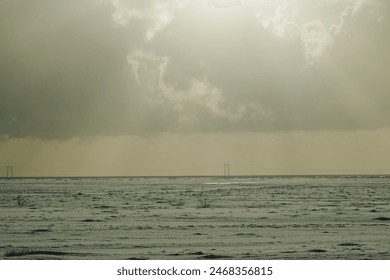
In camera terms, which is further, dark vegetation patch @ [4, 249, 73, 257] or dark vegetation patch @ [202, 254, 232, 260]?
dark vegetation patch @ [4, 249, 73, 257]

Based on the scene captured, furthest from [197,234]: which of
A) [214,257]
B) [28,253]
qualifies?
[28,253]

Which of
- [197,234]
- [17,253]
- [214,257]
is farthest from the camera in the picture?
[197,234]

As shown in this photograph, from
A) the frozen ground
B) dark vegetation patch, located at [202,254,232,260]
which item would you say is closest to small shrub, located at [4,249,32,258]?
the frozen ground

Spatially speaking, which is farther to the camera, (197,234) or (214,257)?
(197,234)

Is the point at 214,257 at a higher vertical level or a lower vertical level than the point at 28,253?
lower

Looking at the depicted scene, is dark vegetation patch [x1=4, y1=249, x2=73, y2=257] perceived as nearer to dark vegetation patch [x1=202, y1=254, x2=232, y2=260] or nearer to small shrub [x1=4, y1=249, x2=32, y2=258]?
small shrub [x1=4, y1=249, x2=32, y2=258]

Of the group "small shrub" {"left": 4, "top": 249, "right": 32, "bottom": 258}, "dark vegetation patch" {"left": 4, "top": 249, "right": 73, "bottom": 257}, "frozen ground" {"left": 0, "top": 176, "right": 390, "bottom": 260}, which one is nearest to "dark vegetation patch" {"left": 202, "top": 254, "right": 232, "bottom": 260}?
"frozen ground" {"left": 0, "top": 176, "right": 390, "bottom": 260}

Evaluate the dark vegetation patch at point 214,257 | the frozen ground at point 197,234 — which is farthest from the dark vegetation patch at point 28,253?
the dark vegetation patch at point 214,257

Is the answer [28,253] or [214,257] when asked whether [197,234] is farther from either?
[28,253]

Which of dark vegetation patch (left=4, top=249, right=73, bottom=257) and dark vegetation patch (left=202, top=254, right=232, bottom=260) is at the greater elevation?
dark vegetation patch (left=4, top=249, right=73, bottom=257)
